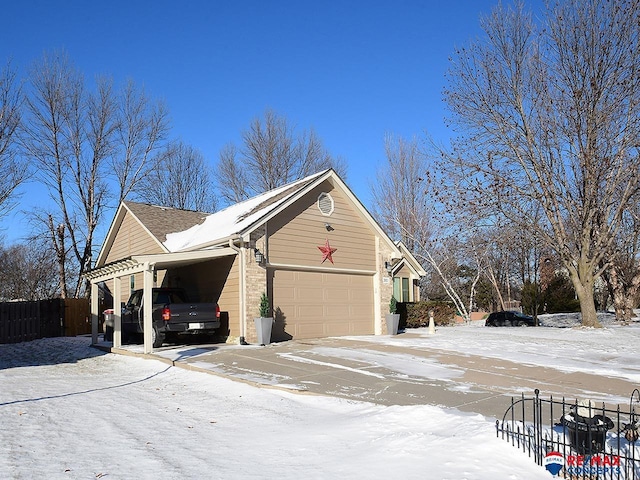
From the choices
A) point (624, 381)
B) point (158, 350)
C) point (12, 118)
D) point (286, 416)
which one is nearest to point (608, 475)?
point (286, 416)

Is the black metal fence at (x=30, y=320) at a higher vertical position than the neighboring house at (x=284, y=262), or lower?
lower

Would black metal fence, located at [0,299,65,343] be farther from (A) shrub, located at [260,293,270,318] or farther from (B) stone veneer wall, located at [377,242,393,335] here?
(B) stone veneer wall, located at [377,242,393,335]

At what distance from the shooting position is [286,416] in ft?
24.6

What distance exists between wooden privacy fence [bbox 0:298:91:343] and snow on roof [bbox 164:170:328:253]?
20.1 feet

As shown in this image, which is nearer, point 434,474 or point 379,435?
point 434,474

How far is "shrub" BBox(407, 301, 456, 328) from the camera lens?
78.8 ft

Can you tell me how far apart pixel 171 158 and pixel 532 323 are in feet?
89.6

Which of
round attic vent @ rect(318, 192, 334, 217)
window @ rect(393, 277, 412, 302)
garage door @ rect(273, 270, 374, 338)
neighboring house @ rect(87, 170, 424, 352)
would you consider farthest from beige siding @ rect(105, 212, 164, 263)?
window @ rect(393, 277, 412, 302)

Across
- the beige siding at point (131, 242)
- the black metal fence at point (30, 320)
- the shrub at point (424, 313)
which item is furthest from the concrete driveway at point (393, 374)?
the shrub at point (424, 313)

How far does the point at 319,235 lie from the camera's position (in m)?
17.8

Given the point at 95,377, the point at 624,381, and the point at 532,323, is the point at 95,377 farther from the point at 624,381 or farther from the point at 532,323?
the point at 532,323

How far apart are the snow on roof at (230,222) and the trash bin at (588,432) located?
37.4 ft

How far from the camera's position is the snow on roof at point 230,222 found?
16375mm

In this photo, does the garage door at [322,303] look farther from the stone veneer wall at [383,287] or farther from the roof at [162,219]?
the roof at [162,219]
